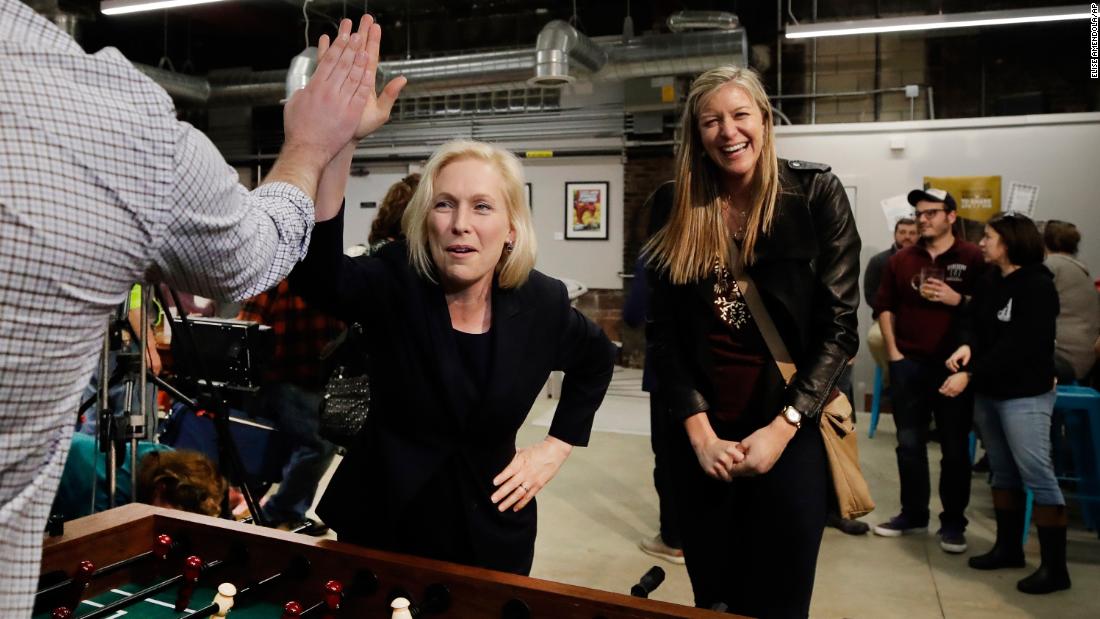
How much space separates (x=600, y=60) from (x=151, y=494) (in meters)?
6.56

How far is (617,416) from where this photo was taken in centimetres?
735

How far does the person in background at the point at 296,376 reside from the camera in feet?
12.7

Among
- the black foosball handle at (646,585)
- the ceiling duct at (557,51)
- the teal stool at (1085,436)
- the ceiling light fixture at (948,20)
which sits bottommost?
the teal stool at (1085,436)

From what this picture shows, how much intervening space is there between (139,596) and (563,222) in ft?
29.8

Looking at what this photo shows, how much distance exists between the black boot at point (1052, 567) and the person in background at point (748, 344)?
2336 millimetres

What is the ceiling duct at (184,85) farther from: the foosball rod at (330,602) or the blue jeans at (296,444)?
the foosball rod at (330,602)

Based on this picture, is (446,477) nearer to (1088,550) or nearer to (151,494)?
(151,494)

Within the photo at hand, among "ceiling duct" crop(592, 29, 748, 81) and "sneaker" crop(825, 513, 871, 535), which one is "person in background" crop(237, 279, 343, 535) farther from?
"ceiling duct" crop(592, 29, 748, 81)

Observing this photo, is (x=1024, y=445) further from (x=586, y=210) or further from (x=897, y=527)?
(x=586, y=210)

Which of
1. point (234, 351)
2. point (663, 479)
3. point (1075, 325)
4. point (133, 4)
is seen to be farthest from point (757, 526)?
point (133, 4)

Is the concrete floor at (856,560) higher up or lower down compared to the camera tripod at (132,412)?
lower down

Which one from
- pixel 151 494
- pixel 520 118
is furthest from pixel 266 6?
pixel 151 494

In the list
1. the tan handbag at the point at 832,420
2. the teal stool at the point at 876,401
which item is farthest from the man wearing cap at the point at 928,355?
the tan handbag at the point at 832,420

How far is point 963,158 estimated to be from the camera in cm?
764
